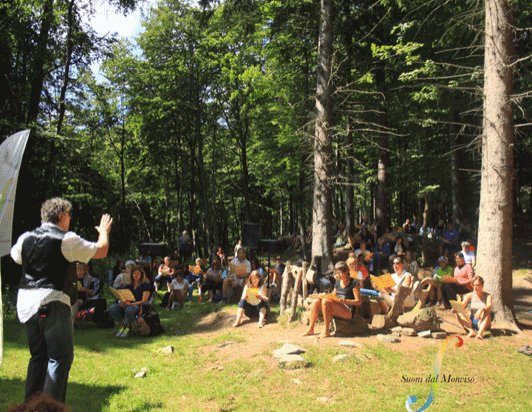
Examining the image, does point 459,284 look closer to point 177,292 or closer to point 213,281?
point 213,281

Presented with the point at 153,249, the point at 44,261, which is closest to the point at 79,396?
the point at 44,261

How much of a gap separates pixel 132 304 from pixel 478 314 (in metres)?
6.11

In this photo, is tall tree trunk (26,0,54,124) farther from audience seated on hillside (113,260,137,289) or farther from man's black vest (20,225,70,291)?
man's black vest (20,225,70,291)

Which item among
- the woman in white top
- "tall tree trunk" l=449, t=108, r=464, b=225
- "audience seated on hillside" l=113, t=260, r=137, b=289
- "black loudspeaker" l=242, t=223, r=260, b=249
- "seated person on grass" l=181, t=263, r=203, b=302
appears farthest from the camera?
"tall tree trunk" l=449, t=108, r=464, b=225

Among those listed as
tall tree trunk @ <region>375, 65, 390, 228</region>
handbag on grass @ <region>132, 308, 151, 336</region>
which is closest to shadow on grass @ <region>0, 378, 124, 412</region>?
handbag on grass @ <region>132, 308, 151, 336</region>

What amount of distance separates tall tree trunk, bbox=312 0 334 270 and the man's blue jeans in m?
7.01

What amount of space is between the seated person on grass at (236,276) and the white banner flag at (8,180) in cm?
704

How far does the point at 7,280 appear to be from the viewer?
10.2m

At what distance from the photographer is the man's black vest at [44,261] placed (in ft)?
9.91

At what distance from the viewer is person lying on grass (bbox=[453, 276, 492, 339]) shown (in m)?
6.36

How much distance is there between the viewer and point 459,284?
8.48m

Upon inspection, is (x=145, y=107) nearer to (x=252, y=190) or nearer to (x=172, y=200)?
(x=172, y=200)

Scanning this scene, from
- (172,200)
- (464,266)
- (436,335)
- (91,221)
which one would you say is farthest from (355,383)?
(172,200)

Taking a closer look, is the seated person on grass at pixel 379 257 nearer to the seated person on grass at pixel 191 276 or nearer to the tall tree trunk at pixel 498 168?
the seated person on grass at pixel 191 276
